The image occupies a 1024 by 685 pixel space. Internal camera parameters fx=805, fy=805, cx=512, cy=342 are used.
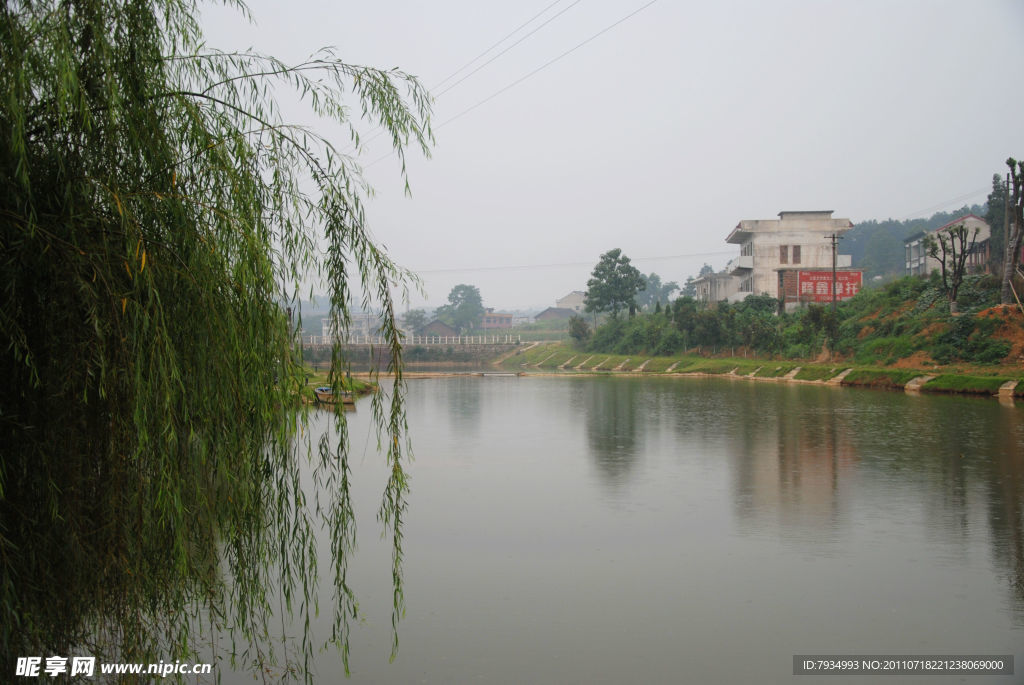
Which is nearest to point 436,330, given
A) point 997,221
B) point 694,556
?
point 997,221

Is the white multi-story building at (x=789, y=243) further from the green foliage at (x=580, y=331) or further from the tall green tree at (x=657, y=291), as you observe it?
the tall green tree at (x=657, y=291)

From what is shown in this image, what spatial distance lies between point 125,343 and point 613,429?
15977 millimetres

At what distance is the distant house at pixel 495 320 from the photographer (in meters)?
96.0

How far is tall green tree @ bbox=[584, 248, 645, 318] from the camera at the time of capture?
5778cm

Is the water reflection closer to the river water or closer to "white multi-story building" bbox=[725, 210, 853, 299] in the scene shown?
the river water

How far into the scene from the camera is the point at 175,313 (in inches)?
142

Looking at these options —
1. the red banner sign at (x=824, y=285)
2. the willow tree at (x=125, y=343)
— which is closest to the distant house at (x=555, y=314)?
the red banner sign at (x=824, y=285)

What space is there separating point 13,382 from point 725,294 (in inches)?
2189

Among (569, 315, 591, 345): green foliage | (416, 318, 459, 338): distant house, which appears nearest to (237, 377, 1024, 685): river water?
(569, 315, 591, 345): green foliage

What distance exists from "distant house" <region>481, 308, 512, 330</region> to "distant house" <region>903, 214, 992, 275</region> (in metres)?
49.3

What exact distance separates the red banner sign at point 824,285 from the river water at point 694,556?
2774 centimetres

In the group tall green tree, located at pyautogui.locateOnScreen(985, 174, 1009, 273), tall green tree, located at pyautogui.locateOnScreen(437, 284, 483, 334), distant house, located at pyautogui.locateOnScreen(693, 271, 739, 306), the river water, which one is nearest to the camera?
the river water

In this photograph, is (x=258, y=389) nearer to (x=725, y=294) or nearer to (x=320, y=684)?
(x=320, y=684)

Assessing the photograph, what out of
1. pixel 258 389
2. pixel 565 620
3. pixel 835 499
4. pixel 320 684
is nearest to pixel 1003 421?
pixel 835 499
